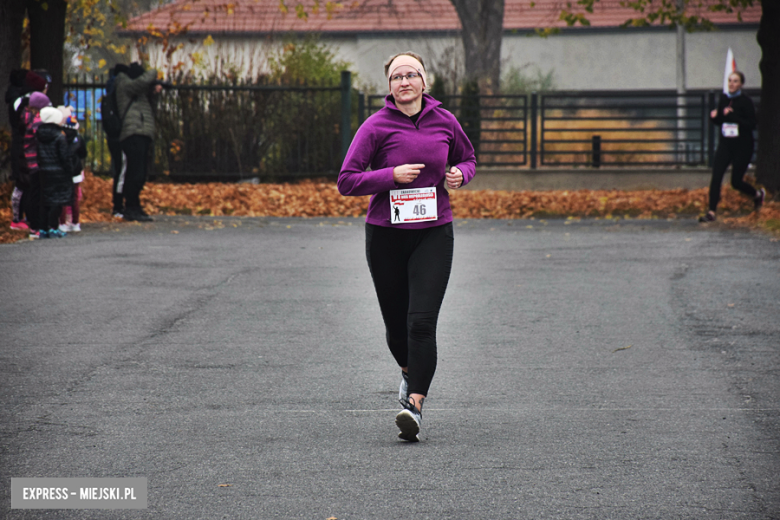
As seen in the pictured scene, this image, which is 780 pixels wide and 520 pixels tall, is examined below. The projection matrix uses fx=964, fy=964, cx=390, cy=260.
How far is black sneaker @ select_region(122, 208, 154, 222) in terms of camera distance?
14.9m

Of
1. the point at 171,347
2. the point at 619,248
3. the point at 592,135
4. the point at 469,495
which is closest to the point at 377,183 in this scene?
the point at 469,495

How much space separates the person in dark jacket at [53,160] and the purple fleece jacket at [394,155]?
807cm

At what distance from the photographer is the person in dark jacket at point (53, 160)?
1197cm

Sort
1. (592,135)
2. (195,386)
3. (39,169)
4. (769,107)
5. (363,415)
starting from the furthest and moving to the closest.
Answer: (592,135) < (769,107) < (39,169) < (195,386) < (363,415)

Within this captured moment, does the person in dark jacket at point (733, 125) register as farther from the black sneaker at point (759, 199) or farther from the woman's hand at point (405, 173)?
the woman's hand at point (405, 173)

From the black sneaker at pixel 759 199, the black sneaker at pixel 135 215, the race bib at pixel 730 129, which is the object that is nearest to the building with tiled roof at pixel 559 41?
the black sneaker at pixel 759 199

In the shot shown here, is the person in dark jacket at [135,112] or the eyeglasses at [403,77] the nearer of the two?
the eyeglasses at [403,77]

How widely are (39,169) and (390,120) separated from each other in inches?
333

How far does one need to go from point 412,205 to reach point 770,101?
44.8ft

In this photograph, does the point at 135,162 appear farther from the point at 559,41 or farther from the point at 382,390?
the point at 559,41

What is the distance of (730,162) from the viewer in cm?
1459

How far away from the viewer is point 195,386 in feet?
18.9

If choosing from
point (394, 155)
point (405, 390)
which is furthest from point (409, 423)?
point (394, 155)

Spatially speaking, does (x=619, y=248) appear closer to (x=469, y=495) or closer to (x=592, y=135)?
(x=469, y=495)
